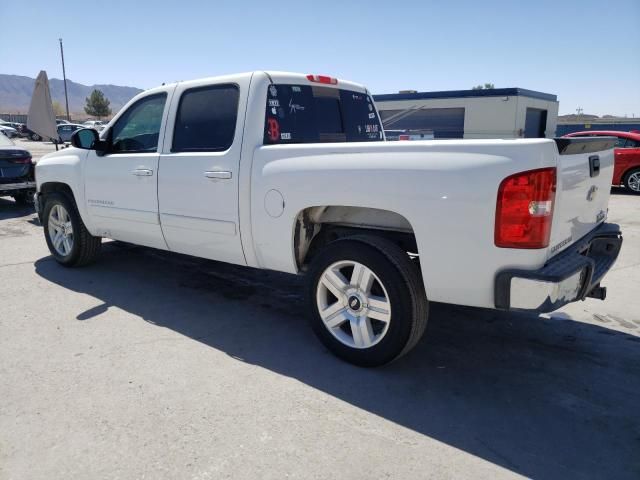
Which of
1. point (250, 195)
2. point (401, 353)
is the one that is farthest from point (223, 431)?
point (250, 195)

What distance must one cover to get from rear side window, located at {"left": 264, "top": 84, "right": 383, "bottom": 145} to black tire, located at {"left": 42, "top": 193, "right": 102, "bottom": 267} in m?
2.82

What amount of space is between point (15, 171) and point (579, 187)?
1003 cm

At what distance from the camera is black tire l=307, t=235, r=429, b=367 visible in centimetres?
302

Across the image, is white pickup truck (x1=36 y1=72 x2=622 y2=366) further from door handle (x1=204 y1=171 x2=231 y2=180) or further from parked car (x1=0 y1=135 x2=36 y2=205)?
parked car (x1=0 y1=135 x2=36 y2=205)

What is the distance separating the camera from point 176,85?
4.39m

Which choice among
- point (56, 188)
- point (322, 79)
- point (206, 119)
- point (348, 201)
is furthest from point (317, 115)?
point (56, 188)

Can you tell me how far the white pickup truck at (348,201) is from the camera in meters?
2.63

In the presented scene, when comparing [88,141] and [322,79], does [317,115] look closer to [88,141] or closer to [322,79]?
[322,79]

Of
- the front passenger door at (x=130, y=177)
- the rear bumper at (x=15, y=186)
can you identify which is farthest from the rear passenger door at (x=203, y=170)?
the rear bumper at (x=15, y=186)

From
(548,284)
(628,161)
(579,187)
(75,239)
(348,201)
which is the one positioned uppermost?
(579,187)

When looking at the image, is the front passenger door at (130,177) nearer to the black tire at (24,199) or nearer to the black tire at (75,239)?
the black tire at (75,239)

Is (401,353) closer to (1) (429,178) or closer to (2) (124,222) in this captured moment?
(1) (429,178)

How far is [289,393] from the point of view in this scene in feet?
9.92

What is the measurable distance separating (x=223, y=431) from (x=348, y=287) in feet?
3.91
